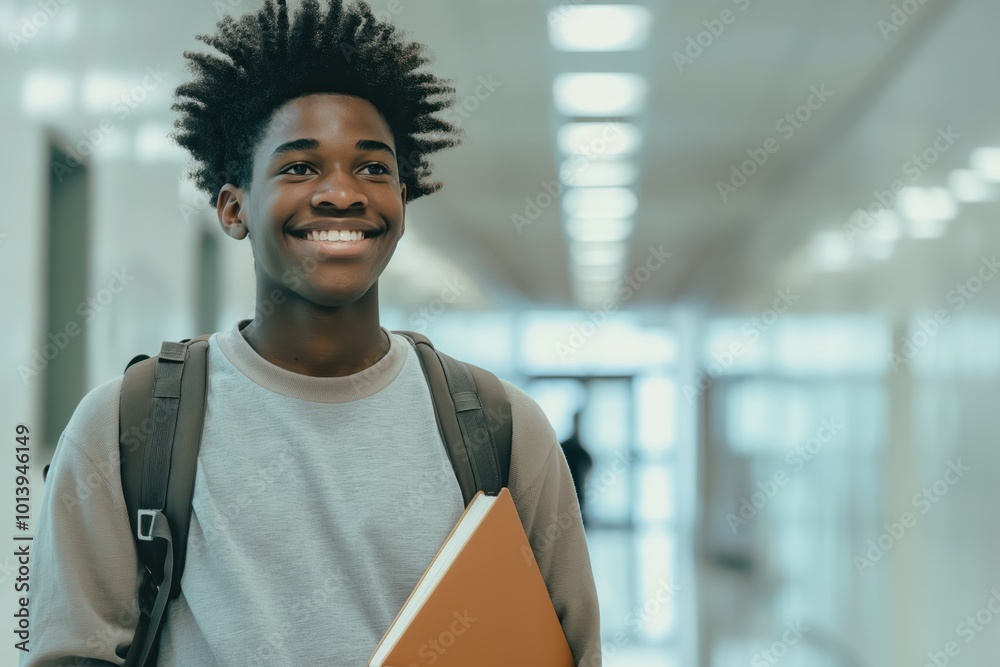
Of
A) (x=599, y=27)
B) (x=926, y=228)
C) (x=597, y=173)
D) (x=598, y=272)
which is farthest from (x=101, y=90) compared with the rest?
(x=598, y=272)

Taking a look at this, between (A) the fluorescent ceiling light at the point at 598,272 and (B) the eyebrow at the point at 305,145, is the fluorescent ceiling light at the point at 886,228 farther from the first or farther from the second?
(A) the fluorescent ceiling light at the point at 598,272

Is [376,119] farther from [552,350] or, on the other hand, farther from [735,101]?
[552,350]

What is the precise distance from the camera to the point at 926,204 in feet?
17.1

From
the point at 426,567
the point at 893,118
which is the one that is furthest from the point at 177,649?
the point at 893,118

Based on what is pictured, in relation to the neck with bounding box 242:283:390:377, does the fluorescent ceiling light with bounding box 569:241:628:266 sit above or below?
above

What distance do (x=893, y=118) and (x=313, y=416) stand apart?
16.8 ft

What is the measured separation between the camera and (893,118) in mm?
5707

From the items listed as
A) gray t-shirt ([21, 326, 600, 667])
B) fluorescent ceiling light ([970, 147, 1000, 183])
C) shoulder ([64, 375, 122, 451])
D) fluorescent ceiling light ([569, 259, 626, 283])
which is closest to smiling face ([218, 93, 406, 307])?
gray t-shirt ([21, 326, 600, 667])

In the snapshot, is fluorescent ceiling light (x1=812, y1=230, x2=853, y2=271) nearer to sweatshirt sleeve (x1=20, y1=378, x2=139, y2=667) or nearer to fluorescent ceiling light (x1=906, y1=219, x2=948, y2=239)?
fluorescent ceiling light (x1=906, y1=219, x2=948, y2=239)

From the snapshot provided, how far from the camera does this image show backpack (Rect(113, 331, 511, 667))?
1.27 meters

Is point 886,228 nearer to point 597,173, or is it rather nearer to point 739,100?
point 739,100

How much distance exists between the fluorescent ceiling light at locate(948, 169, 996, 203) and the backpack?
3.49 m

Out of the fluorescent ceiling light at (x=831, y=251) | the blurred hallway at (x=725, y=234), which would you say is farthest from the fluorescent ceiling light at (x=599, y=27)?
the fluorescent ceiling light at (x=831, y=251)

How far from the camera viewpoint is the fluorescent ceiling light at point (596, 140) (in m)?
6.75
